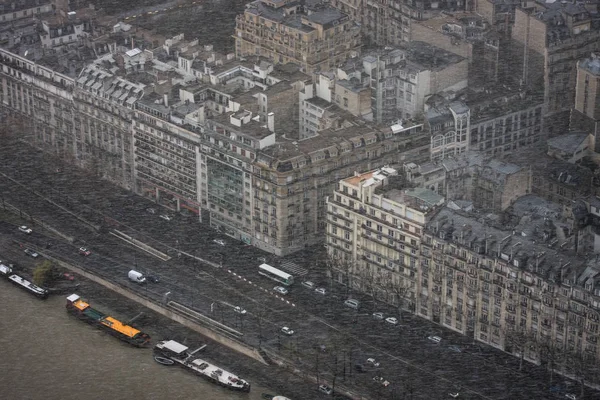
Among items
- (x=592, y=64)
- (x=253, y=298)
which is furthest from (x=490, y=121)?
(x=253, y=298)

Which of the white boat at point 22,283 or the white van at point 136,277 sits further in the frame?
the white van at point 136,277

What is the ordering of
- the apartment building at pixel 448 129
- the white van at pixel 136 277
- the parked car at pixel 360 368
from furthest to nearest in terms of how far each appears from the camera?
the apartment building at pixel 448 129 < the white van at pixel 136 277 < the parked car at pixel 360 368

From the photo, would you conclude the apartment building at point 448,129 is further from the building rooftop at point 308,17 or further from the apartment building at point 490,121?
the building rooftop at point 308,17

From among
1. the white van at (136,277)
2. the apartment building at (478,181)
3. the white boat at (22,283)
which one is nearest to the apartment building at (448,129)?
the apartment building at (478,181)

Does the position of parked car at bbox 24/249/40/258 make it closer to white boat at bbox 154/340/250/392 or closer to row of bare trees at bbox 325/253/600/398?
white boat at bbox 154/340/250/392

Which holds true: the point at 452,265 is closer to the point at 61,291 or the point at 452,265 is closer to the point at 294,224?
the point at 294,224

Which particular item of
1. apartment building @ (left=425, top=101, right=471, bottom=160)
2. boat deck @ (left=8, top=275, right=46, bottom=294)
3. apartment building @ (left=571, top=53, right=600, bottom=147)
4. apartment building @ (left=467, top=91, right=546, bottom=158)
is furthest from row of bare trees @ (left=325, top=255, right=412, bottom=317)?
apartment building @ (left=571, top=53, right=600, bottom=147)

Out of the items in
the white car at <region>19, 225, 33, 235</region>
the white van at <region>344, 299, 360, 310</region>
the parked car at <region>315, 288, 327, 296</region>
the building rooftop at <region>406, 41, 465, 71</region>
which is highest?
the building rooftop at <region>406, 41, 465, 71</region>

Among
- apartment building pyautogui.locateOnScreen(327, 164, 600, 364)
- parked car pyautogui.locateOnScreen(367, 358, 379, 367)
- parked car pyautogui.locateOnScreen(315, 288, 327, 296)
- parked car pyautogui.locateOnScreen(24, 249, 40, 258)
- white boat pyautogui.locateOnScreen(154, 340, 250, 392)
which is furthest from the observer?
parked car pyautogui.locateOnScreen(24, 249, 40, 258)
